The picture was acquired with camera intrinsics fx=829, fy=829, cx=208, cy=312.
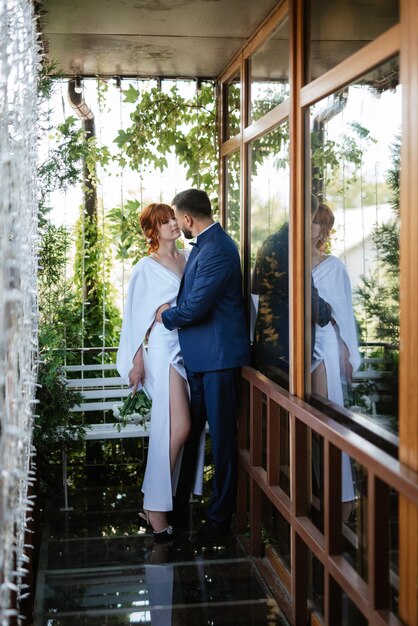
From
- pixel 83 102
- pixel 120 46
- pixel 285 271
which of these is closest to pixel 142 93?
pixel 83 102

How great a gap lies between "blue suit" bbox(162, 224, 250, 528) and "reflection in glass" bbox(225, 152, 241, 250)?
0.50 m

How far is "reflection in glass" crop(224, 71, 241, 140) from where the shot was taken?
15.3 ft

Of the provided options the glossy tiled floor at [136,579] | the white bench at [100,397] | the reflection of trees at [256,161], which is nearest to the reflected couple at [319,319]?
the reflection of trees at [256,161]

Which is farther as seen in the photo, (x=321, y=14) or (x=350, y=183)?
(x=321, y=14)

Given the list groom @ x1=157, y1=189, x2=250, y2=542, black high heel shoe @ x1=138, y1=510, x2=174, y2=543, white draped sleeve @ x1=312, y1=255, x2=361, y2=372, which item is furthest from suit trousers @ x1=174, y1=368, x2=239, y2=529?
white draped sleeve @ x1=312, y1=255, x2=361, y2=372

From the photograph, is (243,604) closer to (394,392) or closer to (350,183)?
(394,392)

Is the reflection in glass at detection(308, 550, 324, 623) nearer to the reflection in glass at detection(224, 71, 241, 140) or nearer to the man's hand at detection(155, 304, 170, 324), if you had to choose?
the man's hand at detection(155, 304, 170, 324)

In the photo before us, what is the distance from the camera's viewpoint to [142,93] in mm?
5355

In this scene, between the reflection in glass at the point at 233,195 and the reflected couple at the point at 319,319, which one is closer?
the reflected couple at the point at 319,319

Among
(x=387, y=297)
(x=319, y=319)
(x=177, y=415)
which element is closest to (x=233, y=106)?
(x=177, y=415)

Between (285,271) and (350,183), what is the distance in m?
1.03

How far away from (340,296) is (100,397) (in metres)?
2.78

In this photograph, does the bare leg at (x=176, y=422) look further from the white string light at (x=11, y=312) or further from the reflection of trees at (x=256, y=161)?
the white string light at (x=11, y=312)

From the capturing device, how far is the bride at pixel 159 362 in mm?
4309
